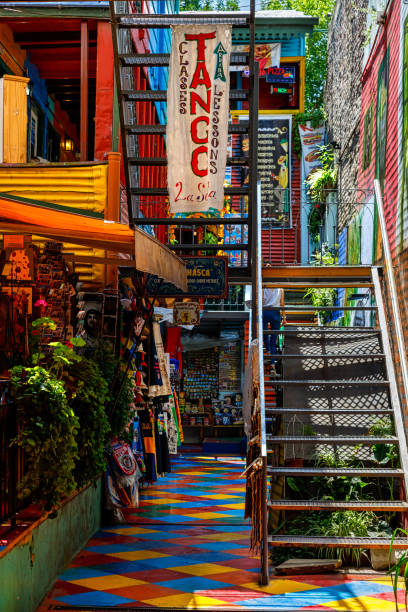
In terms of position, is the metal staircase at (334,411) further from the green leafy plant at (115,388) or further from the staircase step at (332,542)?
the green leafy plant at (115,388)

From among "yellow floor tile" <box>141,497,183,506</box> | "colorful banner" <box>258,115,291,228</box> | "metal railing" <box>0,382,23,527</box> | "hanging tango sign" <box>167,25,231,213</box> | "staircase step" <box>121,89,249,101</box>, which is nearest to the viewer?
"metal railing" <box>0,382,23,527</box>

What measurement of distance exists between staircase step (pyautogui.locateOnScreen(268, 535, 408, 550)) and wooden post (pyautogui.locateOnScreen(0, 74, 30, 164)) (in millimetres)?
5411

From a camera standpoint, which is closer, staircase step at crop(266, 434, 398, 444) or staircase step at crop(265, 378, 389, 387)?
staircase step at crop(266, 434, 398, 444)

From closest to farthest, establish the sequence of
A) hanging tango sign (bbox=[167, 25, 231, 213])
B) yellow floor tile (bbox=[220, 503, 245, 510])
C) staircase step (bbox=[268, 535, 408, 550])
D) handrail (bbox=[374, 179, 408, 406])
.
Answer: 1. staircase step (bbox=[268, 535, 408, 550])
2. handrail (bbox=[374, 179, 408, 406])
3. hanging tango sign (bbox=[167, 25, 231, 213])
4. yellow floor tile (bbox=[220, 503, 245, 510])

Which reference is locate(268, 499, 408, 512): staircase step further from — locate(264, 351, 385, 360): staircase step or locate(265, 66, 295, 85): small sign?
locate(265, 66, 295, 85): small sign

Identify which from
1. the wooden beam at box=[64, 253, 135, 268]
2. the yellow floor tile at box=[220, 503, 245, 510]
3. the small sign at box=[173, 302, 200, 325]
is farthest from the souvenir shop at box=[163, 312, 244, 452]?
the wooden beam at box=[64, 253, 135, 268]

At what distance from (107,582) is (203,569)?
946 mm

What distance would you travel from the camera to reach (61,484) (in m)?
5.81

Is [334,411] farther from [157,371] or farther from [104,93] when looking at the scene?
[104,93]

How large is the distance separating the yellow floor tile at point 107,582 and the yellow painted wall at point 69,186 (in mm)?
3787

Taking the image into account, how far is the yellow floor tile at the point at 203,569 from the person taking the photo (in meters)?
6.97

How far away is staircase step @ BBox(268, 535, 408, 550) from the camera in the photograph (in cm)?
668

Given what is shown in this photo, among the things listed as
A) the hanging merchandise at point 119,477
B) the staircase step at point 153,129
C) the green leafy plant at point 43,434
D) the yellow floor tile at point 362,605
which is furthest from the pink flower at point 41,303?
the yellow floor tile at point 362,605

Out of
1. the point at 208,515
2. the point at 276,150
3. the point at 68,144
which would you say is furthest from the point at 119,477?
the point at 276,150
